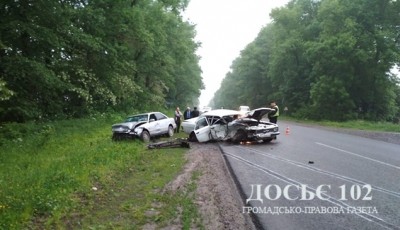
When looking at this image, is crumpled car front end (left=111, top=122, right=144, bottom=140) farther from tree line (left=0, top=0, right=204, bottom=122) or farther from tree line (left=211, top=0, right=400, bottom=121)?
tree line (left=211, top=0, right=400, bottom=121)

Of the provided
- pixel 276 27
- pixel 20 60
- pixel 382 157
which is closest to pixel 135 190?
pixel 382 157

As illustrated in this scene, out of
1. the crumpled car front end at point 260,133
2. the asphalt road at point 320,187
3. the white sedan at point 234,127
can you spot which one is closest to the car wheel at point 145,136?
the white sedan at point 234,127

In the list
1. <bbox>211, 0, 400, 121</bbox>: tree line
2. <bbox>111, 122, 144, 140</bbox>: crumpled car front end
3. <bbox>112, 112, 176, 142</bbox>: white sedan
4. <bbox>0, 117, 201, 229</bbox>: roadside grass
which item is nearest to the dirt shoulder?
<bbox>0, 117, 201, 229</bbox>: roadside grass

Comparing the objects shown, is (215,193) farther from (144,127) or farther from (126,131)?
(144,127)

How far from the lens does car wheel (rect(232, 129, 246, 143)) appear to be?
60.3 ft

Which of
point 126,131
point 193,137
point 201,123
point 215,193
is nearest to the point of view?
point 215,193

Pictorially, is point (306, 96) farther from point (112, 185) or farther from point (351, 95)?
point (112, 185)

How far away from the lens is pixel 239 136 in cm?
1848

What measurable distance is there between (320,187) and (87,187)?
5588mm

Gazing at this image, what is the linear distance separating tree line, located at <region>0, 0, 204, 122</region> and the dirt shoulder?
7.53 m

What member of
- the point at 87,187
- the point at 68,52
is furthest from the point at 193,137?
the point at 87,187

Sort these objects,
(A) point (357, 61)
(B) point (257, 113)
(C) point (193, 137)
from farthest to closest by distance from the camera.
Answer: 1. (A) point (357, 61)
2. (C) point (193, 137)
3. (B) point (257, 113)

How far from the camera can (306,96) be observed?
53.0m

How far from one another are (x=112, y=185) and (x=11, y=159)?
4.99 meters
